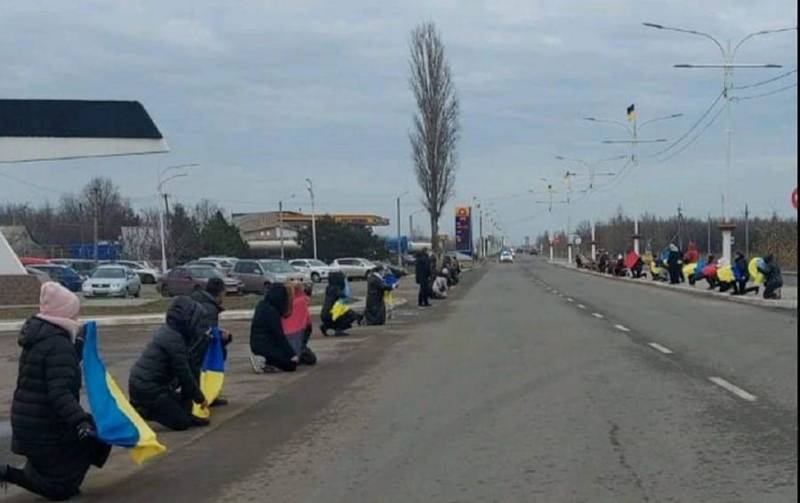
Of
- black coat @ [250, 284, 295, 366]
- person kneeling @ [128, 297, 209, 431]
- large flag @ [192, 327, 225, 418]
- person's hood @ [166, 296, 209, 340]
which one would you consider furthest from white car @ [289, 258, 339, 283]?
person kneeling @ [128, 297, 209, 431]

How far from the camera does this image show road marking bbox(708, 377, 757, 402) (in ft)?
40.0

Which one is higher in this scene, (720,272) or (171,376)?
(171,376)

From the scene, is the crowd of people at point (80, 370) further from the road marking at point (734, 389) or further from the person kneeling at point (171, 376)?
the road marking at point (734, 389)

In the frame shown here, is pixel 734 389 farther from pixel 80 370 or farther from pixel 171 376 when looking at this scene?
pixel 80 370

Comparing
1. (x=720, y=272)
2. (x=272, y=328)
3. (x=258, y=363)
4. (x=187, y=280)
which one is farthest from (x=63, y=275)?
(x=272, y=328)

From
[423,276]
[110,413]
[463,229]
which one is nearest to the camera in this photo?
[110,413]

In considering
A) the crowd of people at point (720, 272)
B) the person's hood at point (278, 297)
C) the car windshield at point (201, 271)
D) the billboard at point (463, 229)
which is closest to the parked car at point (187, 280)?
the car windshield at point (201, 271)

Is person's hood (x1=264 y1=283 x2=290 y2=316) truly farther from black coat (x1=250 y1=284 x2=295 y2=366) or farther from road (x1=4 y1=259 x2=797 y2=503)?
road (x1=4 y1=259 x2=797 y2=503)

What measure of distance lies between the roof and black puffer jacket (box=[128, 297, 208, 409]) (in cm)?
3027

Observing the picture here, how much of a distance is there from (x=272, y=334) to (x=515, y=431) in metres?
6.95

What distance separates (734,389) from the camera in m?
12.9

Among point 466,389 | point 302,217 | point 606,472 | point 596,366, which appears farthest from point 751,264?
point 302,217

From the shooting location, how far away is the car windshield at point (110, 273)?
4784 cm

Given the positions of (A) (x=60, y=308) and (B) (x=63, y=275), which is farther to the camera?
(B) (x=63, y=275)
